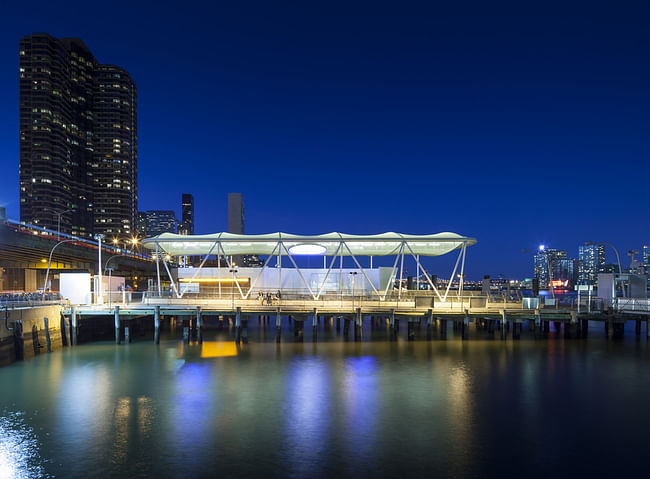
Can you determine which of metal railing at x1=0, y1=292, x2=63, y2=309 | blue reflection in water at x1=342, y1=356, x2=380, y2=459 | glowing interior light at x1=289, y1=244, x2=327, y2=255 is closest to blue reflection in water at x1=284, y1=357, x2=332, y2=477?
blue reflection in water at x1=342, y1=356, x2=380, y2=459

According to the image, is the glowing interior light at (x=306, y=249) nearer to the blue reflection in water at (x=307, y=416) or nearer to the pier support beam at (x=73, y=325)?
the blue reflection in water at (x=307, y=416)

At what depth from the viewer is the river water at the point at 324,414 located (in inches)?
671

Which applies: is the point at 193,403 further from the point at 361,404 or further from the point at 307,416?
the point at 361,404

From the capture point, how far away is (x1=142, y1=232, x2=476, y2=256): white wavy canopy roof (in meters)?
42.9

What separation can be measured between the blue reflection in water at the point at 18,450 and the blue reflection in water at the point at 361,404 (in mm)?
11309

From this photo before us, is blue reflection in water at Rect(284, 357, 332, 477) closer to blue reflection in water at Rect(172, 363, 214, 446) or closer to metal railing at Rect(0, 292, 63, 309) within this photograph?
blue reflection in water at Rect(172, 363, 214, 446)

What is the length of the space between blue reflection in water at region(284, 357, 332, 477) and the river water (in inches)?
3.7

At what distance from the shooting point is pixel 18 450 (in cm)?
1762

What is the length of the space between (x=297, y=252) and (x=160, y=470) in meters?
32.9

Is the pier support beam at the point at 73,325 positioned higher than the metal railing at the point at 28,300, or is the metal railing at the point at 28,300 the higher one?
the metal railing at the point at 28,300

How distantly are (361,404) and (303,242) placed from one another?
2194 centimetres

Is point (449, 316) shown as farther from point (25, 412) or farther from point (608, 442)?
point (25, 412)

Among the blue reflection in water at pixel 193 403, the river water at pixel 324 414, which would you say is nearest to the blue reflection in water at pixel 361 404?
the river water at pixel 324 414

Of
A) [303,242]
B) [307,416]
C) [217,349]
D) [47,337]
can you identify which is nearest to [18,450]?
[307,416]
